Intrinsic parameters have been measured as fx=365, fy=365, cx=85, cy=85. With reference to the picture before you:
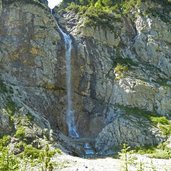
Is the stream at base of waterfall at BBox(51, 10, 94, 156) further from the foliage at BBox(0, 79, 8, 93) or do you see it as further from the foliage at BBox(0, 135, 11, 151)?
the foliage at BBox(0, 135, 11, 151)

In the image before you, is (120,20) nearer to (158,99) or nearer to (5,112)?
(158,99)

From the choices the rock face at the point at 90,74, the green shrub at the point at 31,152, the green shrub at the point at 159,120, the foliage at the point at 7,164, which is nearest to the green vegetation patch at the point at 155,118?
the green shrub at the point at 159,120

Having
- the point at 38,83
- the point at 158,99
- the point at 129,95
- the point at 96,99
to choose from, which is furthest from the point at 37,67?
the point at 158,99

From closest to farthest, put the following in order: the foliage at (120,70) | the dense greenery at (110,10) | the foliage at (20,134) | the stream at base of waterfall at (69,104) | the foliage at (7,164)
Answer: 1. the foliage at (7,164)
2. the foliage at (20,134)
3. the stream at base of waterfall at (69,104)
4. the foliage at (120,70)
5. the dense greenery at (110,10)

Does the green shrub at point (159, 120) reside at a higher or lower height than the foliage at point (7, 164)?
higher

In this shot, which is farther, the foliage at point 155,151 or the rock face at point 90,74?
the rock face at point 90,74

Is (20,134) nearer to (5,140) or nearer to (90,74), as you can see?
(5,140)

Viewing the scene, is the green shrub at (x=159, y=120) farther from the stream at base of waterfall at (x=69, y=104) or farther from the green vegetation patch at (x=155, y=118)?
the stream at base of waterfall at (x=69, y=104)


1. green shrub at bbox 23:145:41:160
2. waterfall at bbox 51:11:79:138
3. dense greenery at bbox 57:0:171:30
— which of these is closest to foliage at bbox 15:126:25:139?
green shrub at bbox 23:145:41:160

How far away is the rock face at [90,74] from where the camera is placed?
51094 mm

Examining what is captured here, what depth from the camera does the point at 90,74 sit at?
59062 millimetres

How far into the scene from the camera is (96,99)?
187ft

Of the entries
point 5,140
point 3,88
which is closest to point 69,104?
point 3,88

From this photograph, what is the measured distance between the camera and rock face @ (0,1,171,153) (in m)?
51.1
